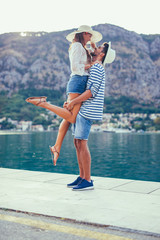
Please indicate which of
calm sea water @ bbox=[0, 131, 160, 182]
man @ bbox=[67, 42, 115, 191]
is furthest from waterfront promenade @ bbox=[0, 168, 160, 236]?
calm sea water @ bbox=[0, 131, 160, 182]

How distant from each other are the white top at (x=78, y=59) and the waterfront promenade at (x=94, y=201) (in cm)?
157

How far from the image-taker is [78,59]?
479cm

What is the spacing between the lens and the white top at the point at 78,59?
15.6 feet

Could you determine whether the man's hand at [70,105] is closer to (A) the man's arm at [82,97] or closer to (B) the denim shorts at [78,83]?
(A) the man's arm at [82,97]

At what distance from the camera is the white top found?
474 cm

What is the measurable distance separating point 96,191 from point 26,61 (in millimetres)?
177169

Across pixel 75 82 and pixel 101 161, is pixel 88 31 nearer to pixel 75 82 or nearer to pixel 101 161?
pixel 75 82

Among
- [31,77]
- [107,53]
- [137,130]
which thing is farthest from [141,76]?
[107,53]

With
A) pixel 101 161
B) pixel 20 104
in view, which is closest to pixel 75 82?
pixel 101 161

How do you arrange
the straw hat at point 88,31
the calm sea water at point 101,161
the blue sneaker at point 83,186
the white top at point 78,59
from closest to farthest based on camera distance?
the blue sneaker at point 83,186 → the white top at point 78,59 → the straw hat at point 88,31 → the calm sea water at point 101,161

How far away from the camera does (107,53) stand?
5.04 meters

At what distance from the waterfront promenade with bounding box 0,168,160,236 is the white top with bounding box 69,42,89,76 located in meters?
1.57

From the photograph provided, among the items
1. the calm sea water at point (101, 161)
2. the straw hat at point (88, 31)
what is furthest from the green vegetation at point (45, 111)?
the straw hat at point (88, 31)

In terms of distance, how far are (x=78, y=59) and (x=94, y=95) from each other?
528 millimetres
